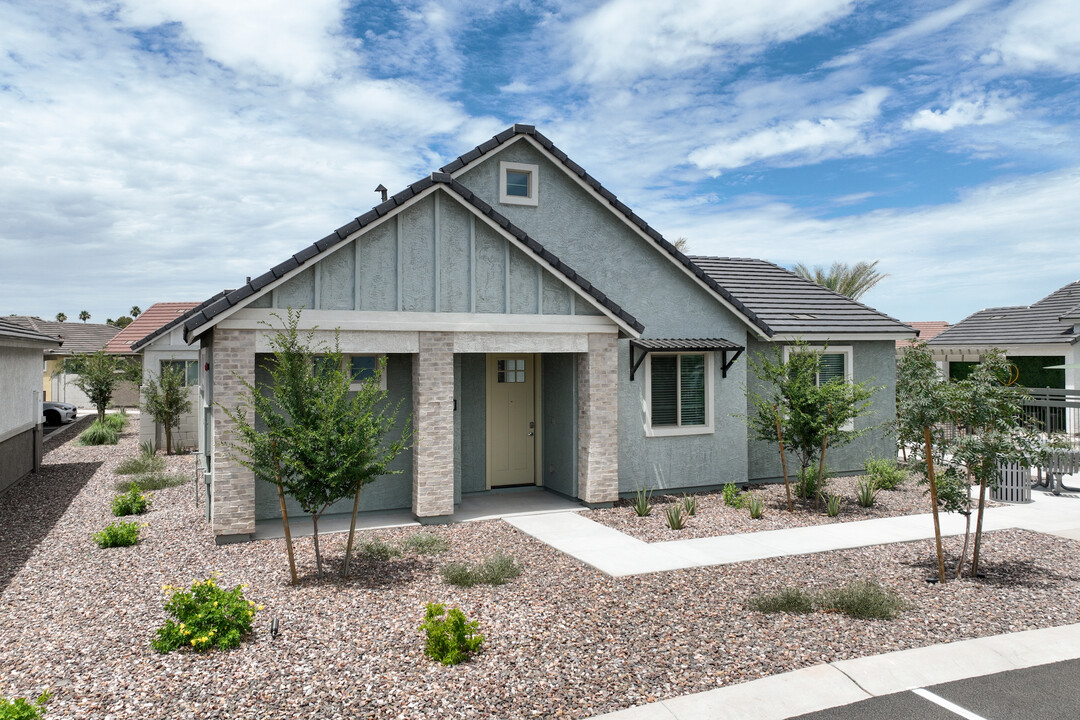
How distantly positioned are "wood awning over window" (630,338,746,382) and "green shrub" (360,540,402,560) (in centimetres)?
537

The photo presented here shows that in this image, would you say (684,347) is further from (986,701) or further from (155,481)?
(155,481)

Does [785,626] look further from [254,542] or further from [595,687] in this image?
[254,542]

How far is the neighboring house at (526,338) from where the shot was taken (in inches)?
384

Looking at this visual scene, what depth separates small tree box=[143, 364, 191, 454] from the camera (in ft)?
64.5

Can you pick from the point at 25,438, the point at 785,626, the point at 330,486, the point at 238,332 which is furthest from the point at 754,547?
the point at 25,438

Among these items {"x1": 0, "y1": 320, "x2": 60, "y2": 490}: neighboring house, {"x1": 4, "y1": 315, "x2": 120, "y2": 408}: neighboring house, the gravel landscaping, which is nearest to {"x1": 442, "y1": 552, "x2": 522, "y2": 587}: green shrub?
the gravel landscaping

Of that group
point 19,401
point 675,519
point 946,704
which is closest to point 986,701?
point 946,704

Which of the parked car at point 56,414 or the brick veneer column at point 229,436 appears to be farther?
the parked car at point 56,414

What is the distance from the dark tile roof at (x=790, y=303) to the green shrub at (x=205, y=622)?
1057cm

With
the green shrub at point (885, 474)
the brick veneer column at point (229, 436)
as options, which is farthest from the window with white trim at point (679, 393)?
the brick veneer column at point (229, 436)

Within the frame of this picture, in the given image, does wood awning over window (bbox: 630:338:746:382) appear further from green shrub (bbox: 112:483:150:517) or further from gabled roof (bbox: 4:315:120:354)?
gabled roof (bbox: 4:315:120:354)

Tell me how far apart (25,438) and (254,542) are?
9.99 meters

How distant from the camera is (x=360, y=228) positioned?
974 centimetres

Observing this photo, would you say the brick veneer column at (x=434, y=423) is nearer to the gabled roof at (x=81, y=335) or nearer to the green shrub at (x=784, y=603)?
the green shrub at (x=784, y=603)
